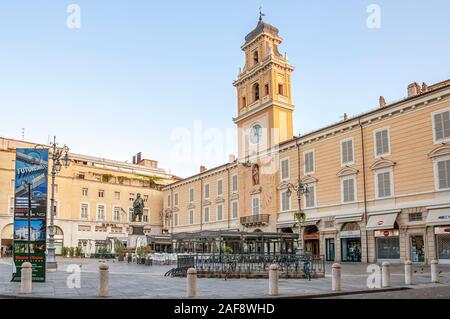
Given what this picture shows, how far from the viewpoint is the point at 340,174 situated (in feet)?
129

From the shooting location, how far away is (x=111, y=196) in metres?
71.7

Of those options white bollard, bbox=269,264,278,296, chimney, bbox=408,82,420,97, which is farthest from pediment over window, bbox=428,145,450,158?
white bollard, bbox=269,264,278,296

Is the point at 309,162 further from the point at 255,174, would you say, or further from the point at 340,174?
the point at 255,174

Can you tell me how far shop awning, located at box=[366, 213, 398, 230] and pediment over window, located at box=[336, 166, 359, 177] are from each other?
12.5 ft

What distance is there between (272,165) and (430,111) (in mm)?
17628

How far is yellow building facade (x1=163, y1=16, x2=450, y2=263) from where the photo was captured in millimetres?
32562

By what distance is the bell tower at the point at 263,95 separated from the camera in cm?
4909

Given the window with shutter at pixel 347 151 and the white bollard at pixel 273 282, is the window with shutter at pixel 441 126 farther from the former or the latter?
the white bollard at pixel 273 282

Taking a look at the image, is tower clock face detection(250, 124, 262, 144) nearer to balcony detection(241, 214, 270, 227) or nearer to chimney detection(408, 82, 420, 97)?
balcony detection(241, 214, 270, 227)

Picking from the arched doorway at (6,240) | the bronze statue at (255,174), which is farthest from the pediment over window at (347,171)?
the arched doorway at (6,240)

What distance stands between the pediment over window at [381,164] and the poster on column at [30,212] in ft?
80.0
